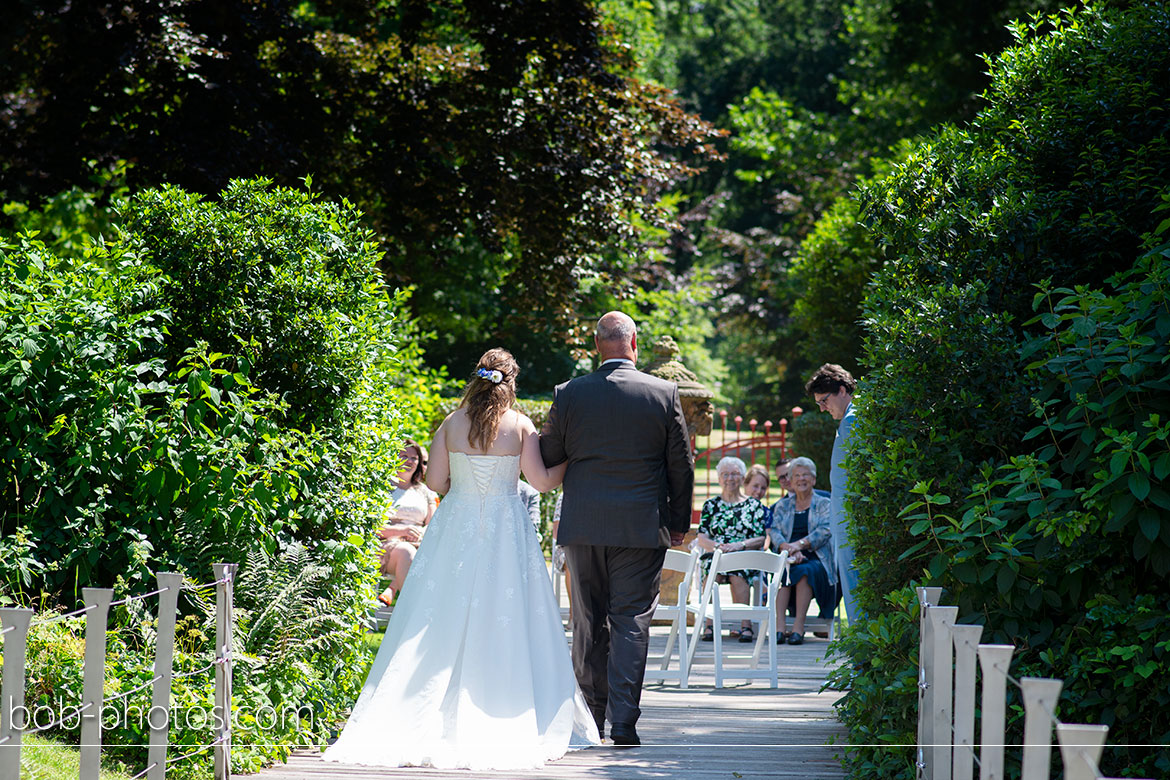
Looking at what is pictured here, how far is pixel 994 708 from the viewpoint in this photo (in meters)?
3.06

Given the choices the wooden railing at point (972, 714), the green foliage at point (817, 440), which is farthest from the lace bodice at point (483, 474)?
the green foliage at point (817, 440)

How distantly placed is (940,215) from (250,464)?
3.83 m

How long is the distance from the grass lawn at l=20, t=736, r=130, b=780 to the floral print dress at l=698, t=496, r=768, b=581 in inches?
232

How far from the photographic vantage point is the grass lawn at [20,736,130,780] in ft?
14.0

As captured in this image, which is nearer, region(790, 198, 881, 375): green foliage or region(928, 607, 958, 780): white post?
region(928, 607, 958, 780): white post

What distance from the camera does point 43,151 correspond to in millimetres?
9617

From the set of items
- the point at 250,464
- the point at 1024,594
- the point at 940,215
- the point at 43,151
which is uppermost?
the point at 43,151

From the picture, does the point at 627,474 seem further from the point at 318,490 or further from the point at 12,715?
the point at 12,715

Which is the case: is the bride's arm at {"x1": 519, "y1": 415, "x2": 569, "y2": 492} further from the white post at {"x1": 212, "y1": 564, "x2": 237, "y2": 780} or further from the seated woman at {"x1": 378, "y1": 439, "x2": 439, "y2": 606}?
the seated woman at {"x1": 378, "y1": 439, "x2": 439, "y2": 606}

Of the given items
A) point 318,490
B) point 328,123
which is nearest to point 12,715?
point 318,490

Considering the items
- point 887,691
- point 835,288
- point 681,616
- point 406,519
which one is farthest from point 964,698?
point 835,288

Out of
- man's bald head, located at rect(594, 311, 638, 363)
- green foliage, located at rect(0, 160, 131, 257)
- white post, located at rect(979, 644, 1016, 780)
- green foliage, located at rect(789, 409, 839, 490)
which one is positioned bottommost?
white post, located at rect(979, 644, 1016, 780)

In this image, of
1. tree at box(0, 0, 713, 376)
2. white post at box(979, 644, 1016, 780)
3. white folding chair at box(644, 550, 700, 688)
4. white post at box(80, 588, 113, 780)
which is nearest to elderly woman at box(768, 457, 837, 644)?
white folding chair at box(644, 550, 700, 688)

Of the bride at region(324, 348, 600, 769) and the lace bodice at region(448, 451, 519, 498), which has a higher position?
the lace bodice at region(448, 451, 519, 498)
